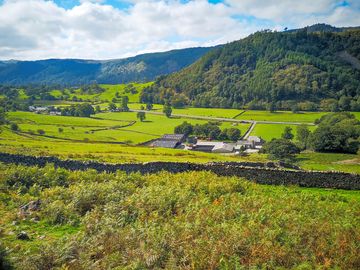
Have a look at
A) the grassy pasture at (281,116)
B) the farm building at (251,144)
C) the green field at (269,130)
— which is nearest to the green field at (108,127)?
the green field at (269,130)

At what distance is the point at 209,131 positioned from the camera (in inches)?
4616

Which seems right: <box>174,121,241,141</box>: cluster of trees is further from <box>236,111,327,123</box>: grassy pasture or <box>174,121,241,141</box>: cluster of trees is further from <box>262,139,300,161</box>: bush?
<box>262,139,300,161</box>: bush

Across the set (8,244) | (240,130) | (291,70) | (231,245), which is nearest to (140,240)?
(231,245)

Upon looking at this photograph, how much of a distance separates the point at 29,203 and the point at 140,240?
7.91 m

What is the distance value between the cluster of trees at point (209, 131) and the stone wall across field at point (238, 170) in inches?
3211

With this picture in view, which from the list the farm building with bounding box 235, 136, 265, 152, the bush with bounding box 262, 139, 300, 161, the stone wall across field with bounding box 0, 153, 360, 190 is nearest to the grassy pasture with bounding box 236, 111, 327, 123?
the farm building with bounding box 235, 136, 265, 152

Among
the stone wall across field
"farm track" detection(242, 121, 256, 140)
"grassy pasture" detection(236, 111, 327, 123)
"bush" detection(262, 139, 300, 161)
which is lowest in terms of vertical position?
"farm track" detection(242, 121, 256, 140)

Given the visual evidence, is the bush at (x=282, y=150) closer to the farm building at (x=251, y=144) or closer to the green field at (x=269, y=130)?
the farm building at (x=251, y=144)

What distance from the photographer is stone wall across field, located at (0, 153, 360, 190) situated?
2666 cm

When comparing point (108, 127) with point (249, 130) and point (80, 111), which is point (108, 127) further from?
point (249, 130)

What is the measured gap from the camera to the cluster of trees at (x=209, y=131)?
10989cm

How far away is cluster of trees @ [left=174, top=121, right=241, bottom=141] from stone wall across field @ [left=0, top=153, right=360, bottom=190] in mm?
81567

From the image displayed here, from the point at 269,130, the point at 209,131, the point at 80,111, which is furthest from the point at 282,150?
the point at 80,111

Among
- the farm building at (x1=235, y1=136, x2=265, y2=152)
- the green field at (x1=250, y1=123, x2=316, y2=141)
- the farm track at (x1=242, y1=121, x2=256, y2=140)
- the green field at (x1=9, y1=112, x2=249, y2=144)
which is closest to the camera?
the farm building at (x1=235, y1=136, x2=265, y2=152)
